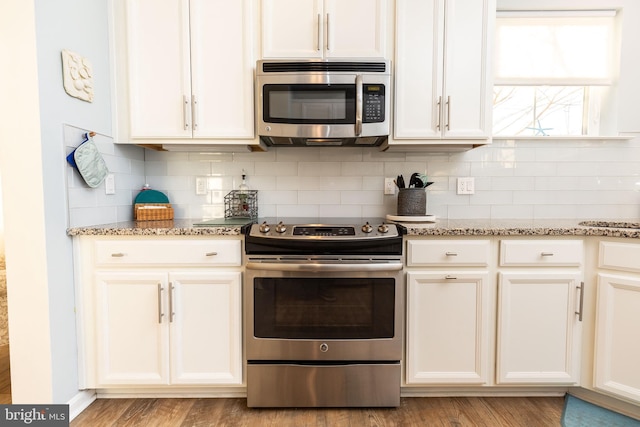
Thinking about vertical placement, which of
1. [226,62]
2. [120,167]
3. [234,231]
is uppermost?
[226,62]

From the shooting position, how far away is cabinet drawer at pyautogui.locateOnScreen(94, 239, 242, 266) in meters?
1.67

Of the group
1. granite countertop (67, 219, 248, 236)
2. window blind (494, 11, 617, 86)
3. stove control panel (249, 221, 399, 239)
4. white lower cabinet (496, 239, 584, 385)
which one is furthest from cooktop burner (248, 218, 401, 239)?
window blind (494, 11, 617, 86)

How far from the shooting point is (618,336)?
1.64 meters

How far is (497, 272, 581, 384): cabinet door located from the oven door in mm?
556

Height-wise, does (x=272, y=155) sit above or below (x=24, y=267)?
above

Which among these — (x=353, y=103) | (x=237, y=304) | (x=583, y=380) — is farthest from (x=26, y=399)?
(x=583, y=380)

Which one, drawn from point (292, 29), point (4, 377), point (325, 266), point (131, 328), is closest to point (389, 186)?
point (325, 266)

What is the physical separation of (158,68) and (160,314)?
1.35 metres

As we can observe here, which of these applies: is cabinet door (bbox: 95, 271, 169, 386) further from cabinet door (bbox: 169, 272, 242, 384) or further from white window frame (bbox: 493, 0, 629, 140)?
white window frame (bbox: 493, 0, 629, 140)

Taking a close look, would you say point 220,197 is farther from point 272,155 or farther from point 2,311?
point 2,311

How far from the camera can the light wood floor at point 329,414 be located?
1.62 meters

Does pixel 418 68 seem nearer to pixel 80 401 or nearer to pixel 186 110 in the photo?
pixel 186 110

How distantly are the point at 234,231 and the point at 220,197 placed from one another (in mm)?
713

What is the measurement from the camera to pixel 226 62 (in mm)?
1893
